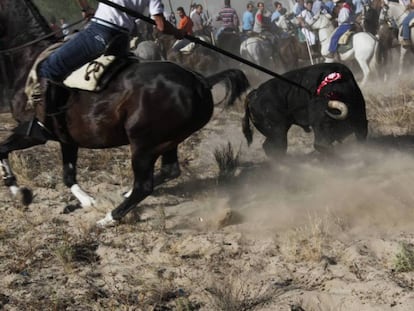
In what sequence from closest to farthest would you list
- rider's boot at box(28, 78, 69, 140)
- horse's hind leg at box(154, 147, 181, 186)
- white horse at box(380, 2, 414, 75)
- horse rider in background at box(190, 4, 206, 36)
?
rider's boot at box(28, 78, 69, 140)
horse's hind leg at box(154, 147, 181, 186)
white horse at box(380, 2, 414, 75)
horse rider in background at box(190, 4, 206, 36)

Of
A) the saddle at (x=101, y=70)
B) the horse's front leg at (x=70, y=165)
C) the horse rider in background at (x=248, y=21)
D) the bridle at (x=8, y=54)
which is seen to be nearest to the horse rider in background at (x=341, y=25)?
the horse rider in background at (x=248, y=21)

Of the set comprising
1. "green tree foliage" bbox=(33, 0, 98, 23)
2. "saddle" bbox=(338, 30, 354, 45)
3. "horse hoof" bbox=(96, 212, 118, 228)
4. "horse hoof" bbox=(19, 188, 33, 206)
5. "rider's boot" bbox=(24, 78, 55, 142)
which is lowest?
"green tree foliage" bbox=(33, 0, 98, 23)

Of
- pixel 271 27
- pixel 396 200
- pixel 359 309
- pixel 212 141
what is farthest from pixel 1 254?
pixel 271 27

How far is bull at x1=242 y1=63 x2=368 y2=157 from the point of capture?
735cm

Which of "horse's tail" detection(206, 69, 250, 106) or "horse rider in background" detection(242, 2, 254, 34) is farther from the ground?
"horse's tail" detection(206, 69, 250, 106)

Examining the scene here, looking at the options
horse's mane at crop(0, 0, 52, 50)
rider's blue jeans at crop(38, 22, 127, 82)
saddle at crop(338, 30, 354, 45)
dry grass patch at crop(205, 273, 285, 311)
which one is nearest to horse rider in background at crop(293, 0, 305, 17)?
saddle at crop(338, 30, 354, 45)

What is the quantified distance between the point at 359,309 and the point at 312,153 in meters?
4.90

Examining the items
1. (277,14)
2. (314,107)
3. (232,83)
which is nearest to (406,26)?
(277,14)

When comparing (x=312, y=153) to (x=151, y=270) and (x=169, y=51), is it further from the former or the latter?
(x=169, y=51)

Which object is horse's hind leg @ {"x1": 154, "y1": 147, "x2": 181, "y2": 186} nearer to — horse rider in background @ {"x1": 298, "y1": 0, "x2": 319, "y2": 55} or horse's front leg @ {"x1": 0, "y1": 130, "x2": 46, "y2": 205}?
horse's front leg @ {"x1": 0, "y1": 130, "x2": 46, "y2": 205}

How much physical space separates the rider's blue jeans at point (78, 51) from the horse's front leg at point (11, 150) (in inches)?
30.3

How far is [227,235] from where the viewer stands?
18.3ft

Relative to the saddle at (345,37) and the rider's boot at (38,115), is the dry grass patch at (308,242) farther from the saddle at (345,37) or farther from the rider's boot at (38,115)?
the saddle at (345,37)

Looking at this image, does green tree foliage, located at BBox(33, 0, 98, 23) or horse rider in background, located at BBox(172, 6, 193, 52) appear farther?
green tree foliage, located at BBox(33, 0, 98, 23)
